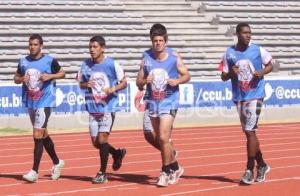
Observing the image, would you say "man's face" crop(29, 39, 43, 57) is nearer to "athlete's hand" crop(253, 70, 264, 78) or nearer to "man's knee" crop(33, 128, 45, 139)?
"man's knee" crop(33, 128, 45, 139)

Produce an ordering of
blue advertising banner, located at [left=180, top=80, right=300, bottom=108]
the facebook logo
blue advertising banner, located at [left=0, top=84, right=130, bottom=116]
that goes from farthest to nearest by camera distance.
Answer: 1. blue advertising banner, located at [left=180, top=80, right=300, bottom=108]
2. the facebook logo
3. blue advertising banner, located at [left=0, top=84, right=130, bottom=116]

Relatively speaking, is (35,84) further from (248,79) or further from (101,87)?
(248,79)

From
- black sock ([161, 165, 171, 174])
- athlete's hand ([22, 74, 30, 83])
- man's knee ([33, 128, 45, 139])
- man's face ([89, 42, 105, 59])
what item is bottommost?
black sock ([161, 165, 171, 174])

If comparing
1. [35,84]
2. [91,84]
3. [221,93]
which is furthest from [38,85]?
[221,93]

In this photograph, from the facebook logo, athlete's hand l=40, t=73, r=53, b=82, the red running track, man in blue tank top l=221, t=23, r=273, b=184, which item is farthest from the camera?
the facebook logo

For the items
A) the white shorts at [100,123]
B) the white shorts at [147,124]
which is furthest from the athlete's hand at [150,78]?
the white shorts at [100,123]

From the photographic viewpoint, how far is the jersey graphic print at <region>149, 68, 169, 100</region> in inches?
353

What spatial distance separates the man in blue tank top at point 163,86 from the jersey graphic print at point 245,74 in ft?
1.99

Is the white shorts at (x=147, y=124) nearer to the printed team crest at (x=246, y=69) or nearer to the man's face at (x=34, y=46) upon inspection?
the printed team crest at (x=246, y=69)

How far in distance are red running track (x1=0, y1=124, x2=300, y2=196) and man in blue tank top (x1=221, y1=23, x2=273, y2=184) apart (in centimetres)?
54

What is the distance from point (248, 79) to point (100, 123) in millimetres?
1867

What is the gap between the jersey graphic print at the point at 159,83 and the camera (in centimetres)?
896

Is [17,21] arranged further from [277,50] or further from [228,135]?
[228,135]

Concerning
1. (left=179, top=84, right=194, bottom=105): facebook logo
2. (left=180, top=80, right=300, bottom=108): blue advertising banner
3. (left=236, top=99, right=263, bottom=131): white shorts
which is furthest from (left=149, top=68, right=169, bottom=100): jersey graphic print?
(left=179, top=84, right=194, bottom=105): facebook logo
